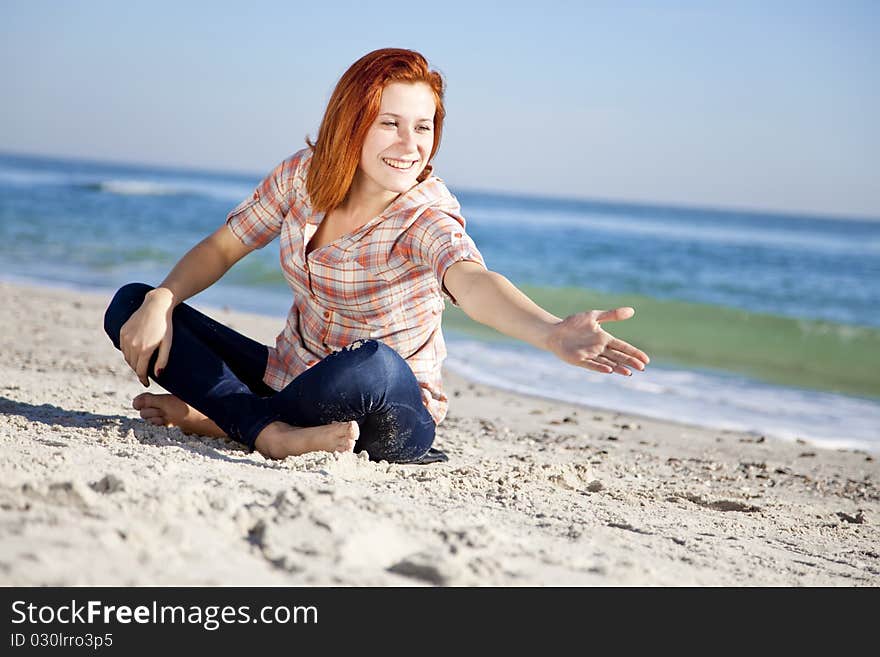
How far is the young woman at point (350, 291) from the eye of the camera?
102 inches

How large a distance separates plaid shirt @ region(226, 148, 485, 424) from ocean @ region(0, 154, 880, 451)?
2600 millimetres

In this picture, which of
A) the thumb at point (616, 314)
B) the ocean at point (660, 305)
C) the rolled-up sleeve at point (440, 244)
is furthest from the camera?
the ocean at point (660, 305)

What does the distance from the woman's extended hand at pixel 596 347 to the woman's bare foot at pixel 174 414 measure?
4.90 feet

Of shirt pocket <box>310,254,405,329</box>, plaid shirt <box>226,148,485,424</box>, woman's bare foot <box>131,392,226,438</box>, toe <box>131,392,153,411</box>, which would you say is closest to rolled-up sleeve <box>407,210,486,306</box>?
plaid shirt <box>226,148,485,424</box>

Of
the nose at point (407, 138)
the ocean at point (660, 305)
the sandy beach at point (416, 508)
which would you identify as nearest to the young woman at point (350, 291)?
the nose at point (407, 138)

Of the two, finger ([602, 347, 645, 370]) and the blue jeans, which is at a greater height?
finger ([602, 347, 645, 370])

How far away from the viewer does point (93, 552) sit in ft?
5.15

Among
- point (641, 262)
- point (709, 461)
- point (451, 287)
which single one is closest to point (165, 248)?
point (641, 262)

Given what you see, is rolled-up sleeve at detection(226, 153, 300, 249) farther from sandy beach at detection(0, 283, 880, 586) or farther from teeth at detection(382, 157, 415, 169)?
sandy beach at detection(0, 283, 880, 586)

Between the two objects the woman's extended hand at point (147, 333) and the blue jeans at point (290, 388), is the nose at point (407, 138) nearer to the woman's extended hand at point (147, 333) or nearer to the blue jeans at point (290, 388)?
the blue jeans at point (290, 388)

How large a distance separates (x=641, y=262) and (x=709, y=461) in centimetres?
1344

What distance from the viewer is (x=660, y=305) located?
11.0 m

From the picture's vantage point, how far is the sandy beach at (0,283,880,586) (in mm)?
1658
